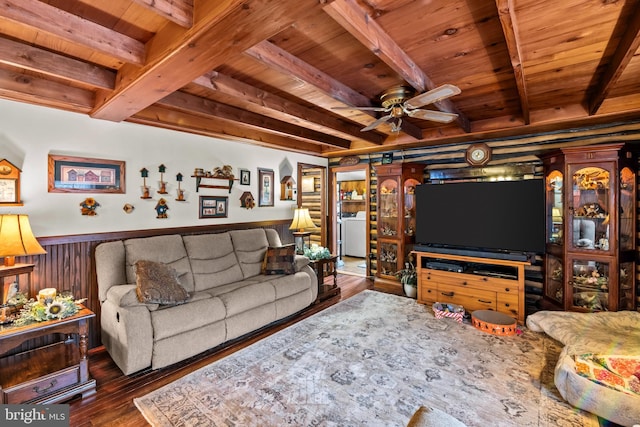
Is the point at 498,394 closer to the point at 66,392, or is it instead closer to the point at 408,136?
the point at 66,392

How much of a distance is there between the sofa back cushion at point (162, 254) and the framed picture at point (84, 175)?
642mm

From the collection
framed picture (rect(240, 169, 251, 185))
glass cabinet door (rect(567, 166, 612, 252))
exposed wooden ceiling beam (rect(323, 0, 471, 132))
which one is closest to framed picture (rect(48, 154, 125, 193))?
framed picture (rect(240, 169, 251, 185))

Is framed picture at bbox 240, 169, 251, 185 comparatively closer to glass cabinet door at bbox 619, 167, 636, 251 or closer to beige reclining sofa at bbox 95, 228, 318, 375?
beige reclining sofa at bbox 95, 228, 318, 375

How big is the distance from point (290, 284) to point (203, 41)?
2.86m

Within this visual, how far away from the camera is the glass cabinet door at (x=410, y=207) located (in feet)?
16.6

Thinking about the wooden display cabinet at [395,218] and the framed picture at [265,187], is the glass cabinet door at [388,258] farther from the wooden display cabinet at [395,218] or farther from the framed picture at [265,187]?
the framed picture at [265,187]

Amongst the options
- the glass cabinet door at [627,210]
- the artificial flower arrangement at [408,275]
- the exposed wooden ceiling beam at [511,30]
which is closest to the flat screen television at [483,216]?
the artificial flower arrangement at [408,275]

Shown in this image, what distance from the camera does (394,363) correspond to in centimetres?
275

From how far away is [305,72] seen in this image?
2441 millimetres

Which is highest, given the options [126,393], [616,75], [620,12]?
[620,12]

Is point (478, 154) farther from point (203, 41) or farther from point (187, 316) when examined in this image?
point (187, 316)

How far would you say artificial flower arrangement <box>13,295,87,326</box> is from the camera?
223cm

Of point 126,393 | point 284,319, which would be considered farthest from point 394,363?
point 126,393

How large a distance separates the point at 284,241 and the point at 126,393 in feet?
10.6
